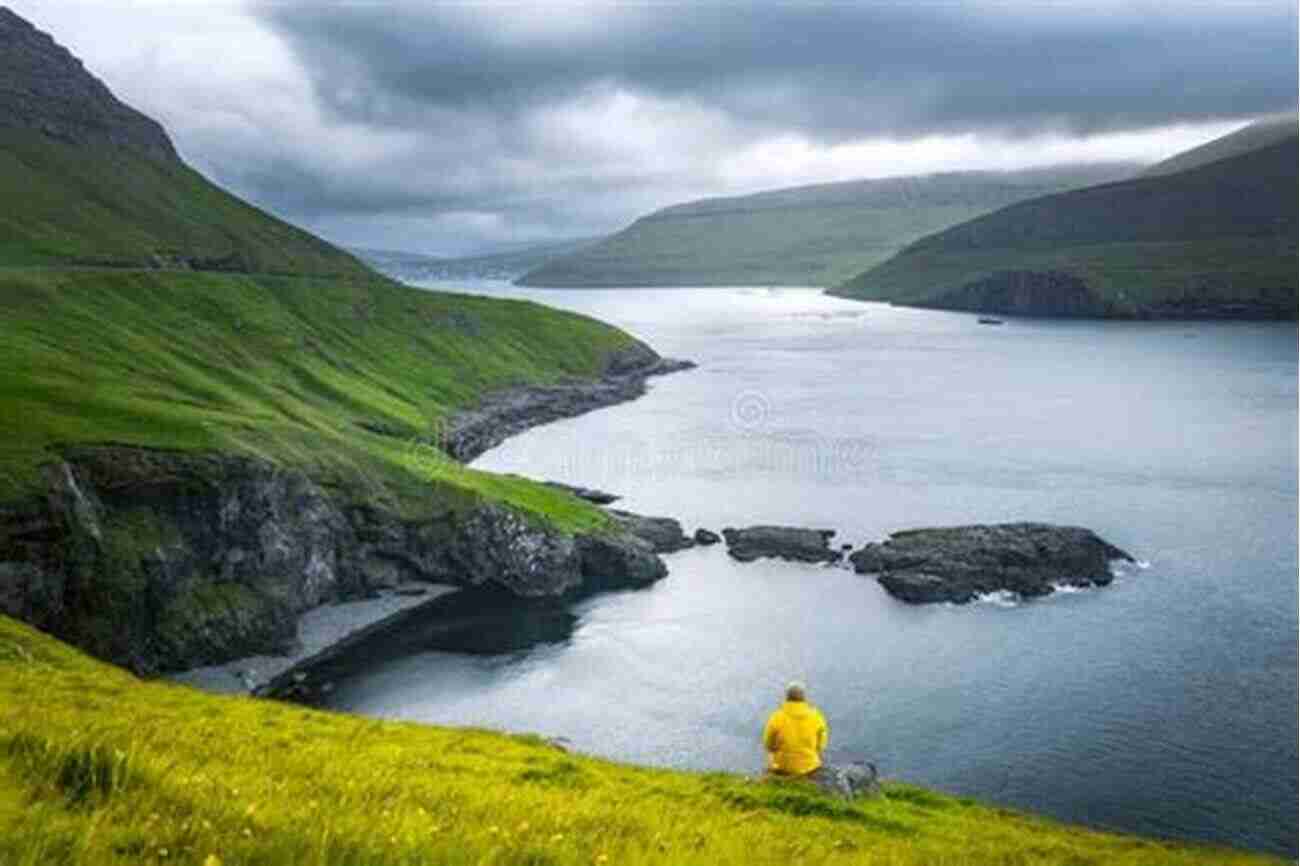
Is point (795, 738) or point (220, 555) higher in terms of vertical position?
point (795, 738)

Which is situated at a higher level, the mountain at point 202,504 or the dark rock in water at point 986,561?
the mountain at point 202,504

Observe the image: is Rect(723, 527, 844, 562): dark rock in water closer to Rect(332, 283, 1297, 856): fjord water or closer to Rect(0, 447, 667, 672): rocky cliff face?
Rect(332, 283, 1297, 856): fjord water

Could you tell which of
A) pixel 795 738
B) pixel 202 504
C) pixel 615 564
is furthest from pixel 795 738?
pixel 615 564

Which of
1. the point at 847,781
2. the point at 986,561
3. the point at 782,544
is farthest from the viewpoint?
the point at 782,544

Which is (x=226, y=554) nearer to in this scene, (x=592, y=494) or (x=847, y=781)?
(x=592, y=494)

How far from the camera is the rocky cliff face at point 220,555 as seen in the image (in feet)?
277

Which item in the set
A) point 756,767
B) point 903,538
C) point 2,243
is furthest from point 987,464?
point 2,243

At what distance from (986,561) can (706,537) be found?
3343 cm

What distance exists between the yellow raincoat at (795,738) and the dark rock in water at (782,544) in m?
93.8

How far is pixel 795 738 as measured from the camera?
32.9 m

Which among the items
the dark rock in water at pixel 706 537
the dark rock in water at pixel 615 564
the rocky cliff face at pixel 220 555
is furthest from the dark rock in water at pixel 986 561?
the rocky cliff face at pixel 220 555

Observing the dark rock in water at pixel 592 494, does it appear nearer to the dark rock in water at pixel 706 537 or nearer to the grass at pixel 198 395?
the grass at pixel 198 395

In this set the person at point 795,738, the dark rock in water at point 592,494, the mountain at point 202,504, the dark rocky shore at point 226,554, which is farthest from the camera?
the dark rock in water at point 592,494

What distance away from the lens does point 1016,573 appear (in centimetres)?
11594
